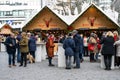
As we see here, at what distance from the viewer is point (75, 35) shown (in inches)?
867

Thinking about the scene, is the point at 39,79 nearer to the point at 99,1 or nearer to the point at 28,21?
the point at 28,21

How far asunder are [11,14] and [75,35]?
80915 mm

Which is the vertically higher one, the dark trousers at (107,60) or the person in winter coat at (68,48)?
the person in winter coat at (68,48)

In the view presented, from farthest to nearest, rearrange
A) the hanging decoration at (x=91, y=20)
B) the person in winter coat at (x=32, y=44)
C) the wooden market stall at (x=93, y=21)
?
the hanging decoration at (x=91, y=20)
the wooden market stall at (x=93, y=21)
the person in winter coat at (x=32, y=44)

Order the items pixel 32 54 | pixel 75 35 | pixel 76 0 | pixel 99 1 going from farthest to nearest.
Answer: pixel 99 1, pixel 76 0, pixel 32 54, pixel 75 35

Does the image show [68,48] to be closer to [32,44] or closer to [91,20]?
[32,44]

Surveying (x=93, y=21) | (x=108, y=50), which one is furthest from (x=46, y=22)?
(x=108, y=50)

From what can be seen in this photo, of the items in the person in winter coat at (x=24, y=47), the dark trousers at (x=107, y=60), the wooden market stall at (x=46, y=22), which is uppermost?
the wooden market stall at (x=46, y=22)

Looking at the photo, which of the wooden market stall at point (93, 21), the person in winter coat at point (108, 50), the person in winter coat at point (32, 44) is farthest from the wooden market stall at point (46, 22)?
the person in winter coat at point (108, 50)

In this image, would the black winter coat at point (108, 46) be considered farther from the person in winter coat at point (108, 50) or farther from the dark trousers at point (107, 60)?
the dark trousers at point (107, 60)

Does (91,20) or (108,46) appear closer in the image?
(108,46)

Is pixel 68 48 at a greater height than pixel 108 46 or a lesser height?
lesser

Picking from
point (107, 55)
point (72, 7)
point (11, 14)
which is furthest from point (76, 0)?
point (107, 55)

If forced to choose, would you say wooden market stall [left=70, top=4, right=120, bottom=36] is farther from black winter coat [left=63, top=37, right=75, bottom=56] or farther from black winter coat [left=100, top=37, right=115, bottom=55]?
black winter coat [left=100, top=37, right=115, bottom=55]
